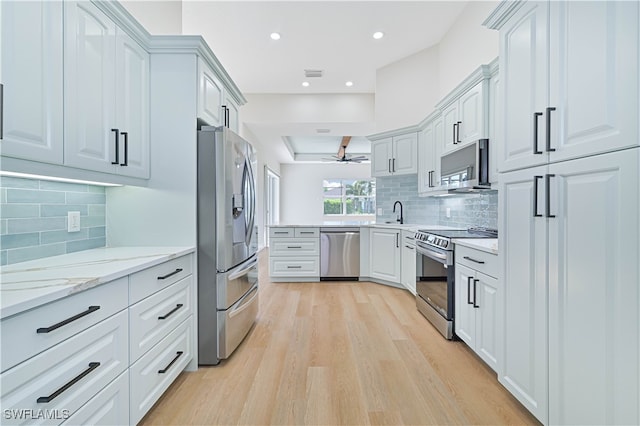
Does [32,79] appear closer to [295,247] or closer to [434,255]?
[434,255]

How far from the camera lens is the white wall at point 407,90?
4758mm

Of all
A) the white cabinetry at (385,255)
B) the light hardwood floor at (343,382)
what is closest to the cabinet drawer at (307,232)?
the white cabinetry at (385,255)

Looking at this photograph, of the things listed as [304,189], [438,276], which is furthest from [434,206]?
[304,189]

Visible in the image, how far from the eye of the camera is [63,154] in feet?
4.63

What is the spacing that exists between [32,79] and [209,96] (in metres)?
1.24

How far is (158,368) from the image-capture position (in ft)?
5.62

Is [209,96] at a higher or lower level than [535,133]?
higher

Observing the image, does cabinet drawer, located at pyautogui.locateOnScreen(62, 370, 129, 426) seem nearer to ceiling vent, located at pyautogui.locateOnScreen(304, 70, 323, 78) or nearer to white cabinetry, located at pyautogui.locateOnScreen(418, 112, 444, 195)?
white cabinetry, located at pyautogui.locateOnScreen(418, 112, 444, 195)

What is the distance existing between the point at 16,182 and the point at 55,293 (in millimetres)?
906

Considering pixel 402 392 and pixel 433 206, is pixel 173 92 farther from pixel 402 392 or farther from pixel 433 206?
pixel 433 206

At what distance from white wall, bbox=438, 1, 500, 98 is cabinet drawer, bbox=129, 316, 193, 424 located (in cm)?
353

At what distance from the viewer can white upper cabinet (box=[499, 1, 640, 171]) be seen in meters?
1.10

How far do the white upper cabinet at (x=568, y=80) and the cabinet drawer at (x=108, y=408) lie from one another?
2184 mm

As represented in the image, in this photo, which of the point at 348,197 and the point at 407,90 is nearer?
the point at 407,90
